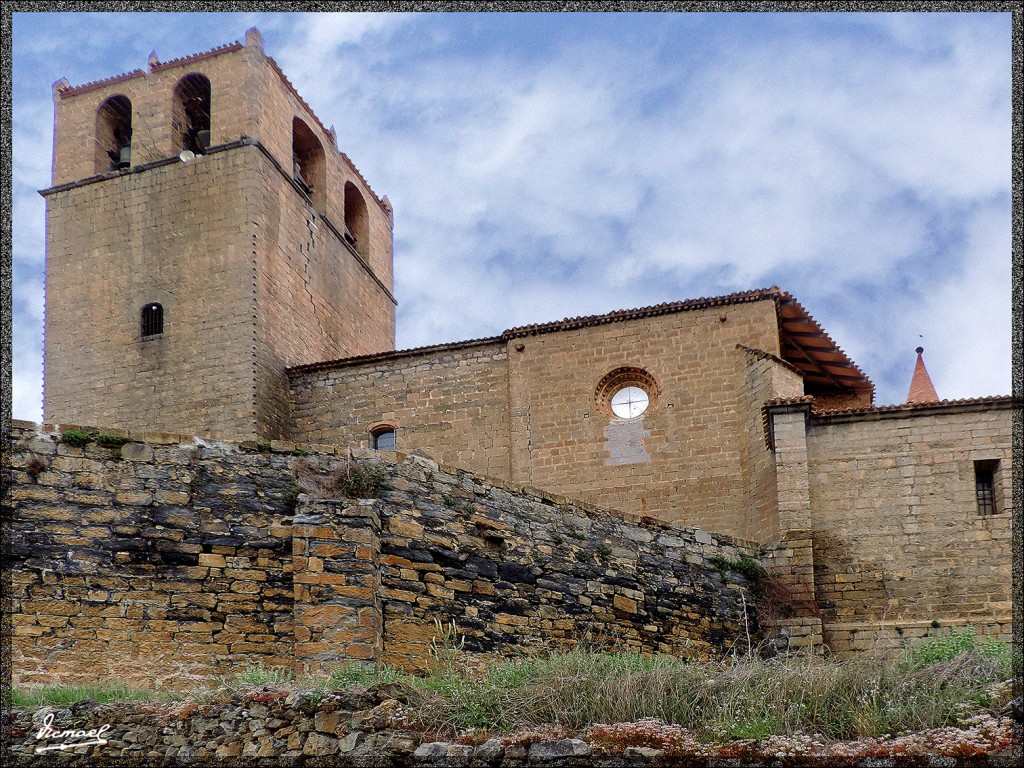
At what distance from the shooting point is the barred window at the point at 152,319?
25234 mm

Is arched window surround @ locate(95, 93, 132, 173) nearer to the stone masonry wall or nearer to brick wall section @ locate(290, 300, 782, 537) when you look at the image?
brick wall section @ locate(290, 300, 782, 537)

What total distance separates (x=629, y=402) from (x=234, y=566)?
10903 millimetres

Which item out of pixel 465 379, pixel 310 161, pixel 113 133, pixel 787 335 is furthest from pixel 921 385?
pixel 113 133

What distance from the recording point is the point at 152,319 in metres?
25.3

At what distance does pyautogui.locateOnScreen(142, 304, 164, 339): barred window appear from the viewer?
25.2 metres

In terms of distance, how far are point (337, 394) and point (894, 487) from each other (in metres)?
11.1

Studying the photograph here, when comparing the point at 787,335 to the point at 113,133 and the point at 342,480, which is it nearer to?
the point at 342,480

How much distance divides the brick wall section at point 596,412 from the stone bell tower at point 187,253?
7.13 ft

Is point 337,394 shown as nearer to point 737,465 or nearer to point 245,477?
point 737,465

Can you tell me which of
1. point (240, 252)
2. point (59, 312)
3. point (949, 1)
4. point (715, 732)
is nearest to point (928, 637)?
point (715, 732)

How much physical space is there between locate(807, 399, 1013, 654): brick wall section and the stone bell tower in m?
10.9

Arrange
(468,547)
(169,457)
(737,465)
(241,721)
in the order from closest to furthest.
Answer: (241,721) → (169,457) → (468,547) → (737,465)

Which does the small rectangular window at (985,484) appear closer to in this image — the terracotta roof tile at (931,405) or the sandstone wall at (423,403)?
the terracotta roof tile at (931,405)

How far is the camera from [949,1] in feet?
22.0
